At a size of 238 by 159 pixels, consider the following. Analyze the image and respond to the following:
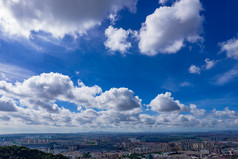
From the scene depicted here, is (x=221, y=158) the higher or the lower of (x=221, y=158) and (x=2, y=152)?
the lower

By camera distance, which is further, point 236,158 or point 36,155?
point 236,158

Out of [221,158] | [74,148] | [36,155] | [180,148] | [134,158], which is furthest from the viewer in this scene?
[74,148]

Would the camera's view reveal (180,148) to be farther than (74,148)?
No

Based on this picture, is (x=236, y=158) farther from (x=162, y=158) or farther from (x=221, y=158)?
(x=162, y=158)

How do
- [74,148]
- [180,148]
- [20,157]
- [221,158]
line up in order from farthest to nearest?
[74,148] < [180,148] < [221,158] < [20,157]

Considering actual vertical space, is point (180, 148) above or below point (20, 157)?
below

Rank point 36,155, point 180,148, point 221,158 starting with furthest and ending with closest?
1. point 180,148
2. point 221,158
3. point 36,155

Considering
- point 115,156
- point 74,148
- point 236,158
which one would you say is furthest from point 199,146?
point 74,148

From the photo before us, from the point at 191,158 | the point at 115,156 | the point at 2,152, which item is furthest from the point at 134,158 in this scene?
the point at 2,152

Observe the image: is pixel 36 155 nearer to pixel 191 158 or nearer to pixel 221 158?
pixel 191 158
